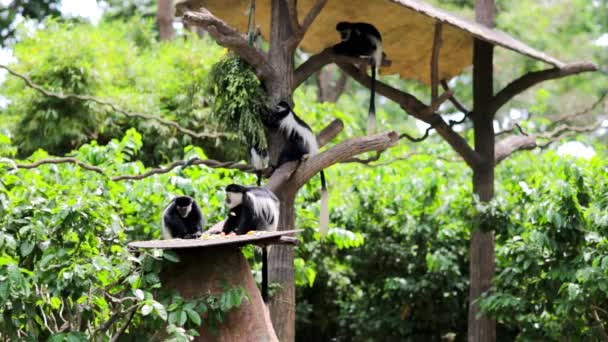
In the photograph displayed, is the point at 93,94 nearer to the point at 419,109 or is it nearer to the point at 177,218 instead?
the point at 419,109

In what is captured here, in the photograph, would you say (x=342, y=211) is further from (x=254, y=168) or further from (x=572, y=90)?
(x=572, y=90)

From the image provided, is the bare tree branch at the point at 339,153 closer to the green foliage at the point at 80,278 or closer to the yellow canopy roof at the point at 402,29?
the yellow canopy roof at the point at 402,29

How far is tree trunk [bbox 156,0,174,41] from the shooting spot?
11688 millimetres

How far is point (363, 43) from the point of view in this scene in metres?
5.98

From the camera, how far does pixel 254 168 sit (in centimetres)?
536

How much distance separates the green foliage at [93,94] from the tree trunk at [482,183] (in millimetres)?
2501

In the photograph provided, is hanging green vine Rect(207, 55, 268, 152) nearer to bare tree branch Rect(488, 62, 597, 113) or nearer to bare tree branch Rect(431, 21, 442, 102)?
bare tree branch Rect(431, 21, 442, 102)

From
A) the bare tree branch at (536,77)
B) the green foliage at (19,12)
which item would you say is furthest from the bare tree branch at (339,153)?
the green foliage at (19,12)

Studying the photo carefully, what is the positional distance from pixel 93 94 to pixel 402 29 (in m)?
3.20

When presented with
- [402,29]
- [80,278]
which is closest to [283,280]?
[80,278]

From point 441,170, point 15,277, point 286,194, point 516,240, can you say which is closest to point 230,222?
point 286,194

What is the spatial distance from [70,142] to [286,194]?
3.99 meters

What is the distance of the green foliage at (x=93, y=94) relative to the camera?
845cm

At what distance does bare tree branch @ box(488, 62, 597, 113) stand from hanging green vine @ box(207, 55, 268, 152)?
227 centimetres
